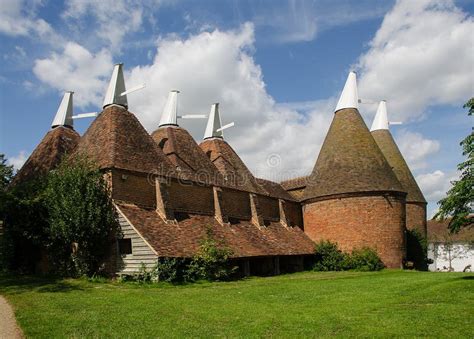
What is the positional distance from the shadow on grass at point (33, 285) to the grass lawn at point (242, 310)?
0.11 feet

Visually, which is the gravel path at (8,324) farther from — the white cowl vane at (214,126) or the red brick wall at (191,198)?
the white cowl vane at (214,126)

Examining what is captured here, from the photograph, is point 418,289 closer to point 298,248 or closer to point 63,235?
point 298,248

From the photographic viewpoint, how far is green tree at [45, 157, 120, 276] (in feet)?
59.2

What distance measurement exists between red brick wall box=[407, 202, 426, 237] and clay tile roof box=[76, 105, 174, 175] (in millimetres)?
19474

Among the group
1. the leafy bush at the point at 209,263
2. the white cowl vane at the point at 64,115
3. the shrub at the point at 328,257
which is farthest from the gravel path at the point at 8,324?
the shrub at the point at 328,257

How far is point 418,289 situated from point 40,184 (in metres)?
15.5

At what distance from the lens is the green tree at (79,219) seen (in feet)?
59.2

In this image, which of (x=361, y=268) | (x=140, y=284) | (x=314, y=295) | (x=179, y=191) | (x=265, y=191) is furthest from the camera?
(x=265, y=191)

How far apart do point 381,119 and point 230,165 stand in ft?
48.4

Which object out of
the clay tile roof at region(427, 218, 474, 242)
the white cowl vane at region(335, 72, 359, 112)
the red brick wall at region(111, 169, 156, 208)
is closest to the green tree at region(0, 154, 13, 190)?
the red brick wall at region(111, 169, 156, 208)

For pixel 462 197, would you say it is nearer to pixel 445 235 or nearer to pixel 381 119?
pixel 381 119

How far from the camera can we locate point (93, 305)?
1149 centimetres

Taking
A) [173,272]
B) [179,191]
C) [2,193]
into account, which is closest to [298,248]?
[179,191]

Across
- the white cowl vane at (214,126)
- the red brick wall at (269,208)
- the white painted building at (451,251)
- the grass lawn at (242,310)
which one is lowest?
the white painted building at (451,251)
